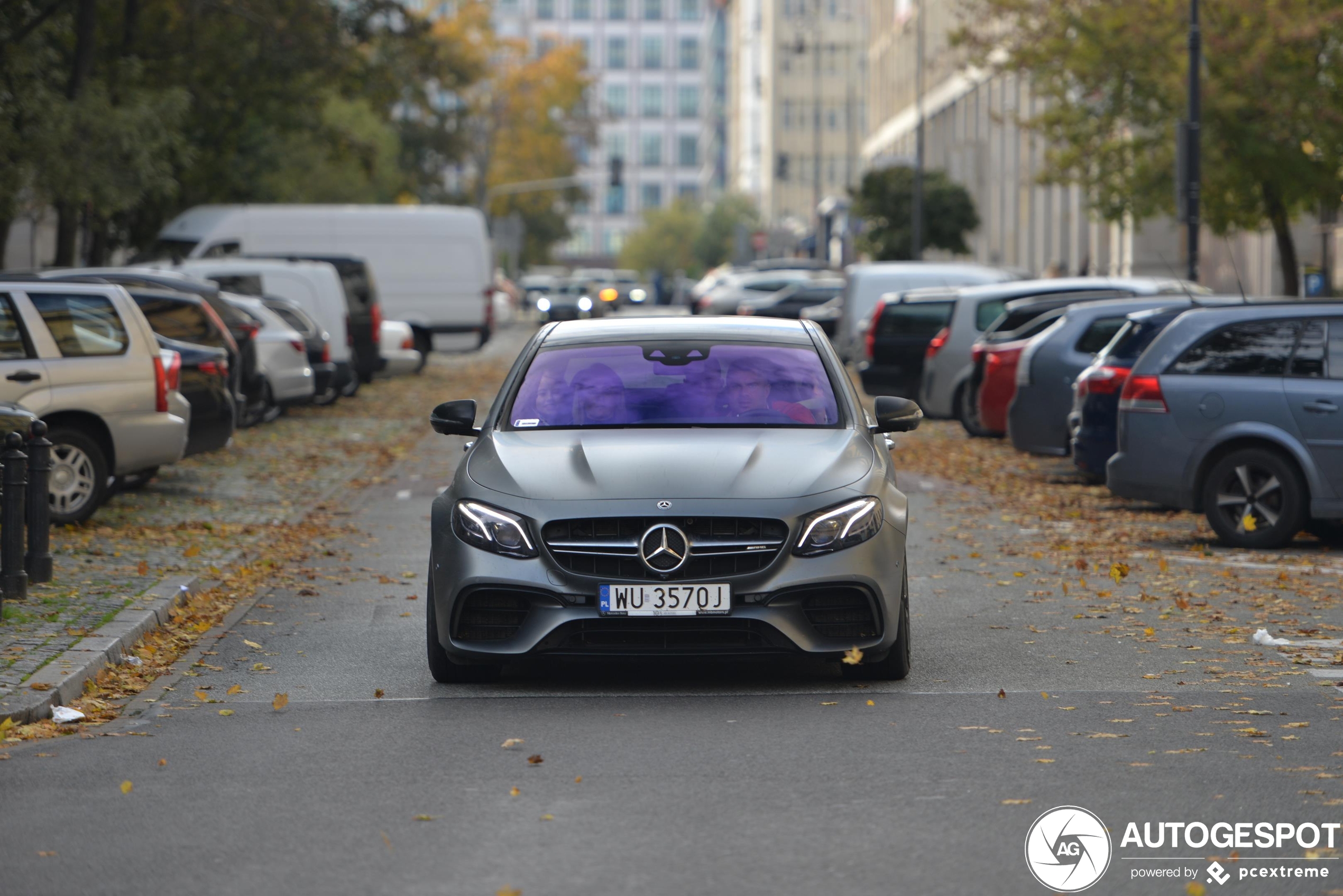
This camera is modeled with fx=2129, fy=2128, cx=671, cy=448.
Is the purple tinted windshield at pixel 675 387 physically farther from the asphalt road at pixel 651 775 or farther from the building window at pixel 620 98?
the building window at pixel 620 98

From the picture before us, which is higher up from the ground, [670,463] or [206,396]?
[670,463]

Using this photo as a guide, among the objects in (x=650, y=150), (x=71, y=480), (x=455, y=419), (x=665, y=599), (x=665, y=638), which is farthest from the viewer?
(x=650, y=150)

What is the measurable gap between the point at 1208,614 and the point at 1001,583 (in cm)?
156

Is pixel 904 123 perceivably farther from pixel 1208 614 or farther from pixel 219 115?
pixel 1208 614

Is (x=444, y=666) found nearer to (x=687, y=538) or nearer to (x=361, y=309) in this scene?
(x=687, y=538)

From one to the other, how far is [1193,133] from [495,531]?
1781 centimetres

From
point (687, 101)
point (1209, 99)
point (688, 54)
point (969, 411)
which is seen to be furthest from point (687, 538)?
point (687, 101)

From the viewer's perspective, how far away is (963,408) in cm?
2266

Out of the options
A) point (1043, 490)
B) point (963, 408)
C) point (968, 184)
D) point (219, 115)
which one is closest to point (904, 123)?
point (968, 184)

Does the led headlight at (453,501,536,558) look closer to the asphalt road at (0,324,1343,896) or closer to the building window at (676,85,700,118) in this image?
the asphalt road at (0,324,1343,896)

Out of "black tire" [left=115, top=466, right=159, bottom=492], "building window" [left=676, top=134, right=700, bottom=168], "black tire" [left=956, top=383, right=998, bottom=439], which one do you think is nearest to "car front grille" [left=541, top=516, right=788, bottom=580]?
"black tire" [left=115, top=466, right=159, bottom=492]

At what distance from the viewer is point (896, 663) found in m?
8.45

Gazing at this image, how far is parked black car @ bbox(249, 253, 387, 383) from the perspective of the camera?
99.1 ft

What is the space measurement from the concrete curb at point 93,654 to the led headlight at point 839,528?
9.49 ft
